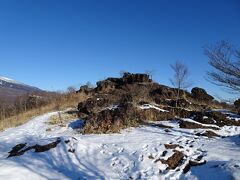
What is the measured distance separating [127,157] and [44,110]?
467 inches

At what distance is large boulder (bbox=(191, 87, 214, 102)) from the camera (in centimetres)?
2182

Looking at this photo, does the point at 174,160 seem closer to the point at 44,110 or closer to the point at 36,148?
the point at 36,148

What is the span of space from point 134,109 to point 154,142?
3.92 meters

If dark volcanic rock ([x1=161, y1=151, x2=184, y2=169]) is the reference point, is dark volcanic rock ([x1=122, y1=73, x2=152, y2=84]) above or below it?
above

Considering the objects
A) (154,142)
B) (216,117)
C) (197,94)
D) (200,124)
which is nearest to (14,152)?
(154,142)

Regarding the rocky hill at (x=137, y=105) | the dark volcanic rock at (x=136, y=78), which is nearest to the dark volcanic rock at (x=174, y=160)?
the rocky hill at (x=137, y=105)

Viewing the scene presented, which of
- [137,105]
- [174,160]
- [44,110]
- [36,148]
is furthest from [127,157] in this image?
[44,110]

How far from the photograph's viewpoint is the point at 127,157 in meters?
10.7

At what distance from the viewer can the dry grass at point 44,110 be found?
19.3m

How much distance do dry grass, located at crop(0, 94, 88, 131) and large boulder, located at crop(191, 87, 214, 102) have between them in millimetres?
6523

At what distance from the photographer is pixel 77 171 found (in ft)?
32.6

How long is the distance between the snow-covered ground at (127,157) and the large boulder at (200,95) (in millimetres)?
8183

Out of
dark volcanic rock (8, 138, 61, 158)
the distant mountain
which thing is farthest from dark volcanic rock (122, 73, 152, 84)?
dark volcanic rock (8, 138, 61, 158)

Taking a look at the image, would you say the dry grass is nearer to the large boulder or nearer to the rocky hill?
the rocky hill
